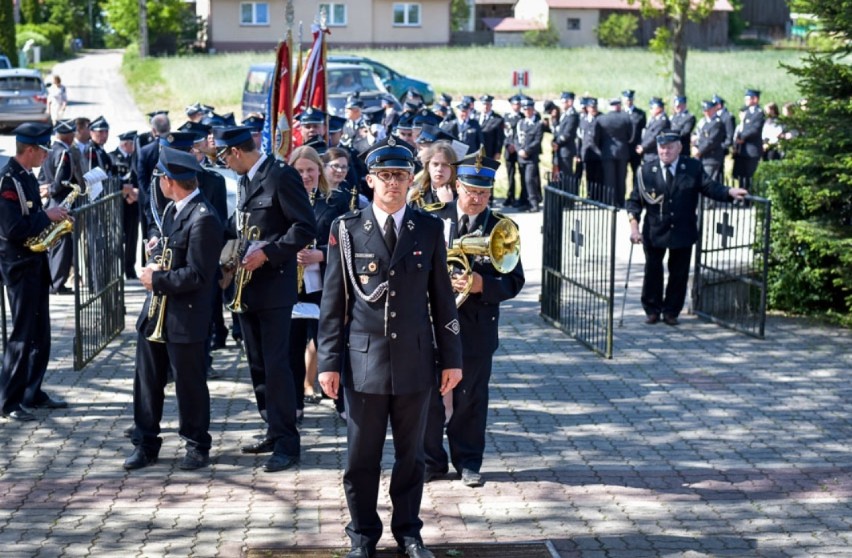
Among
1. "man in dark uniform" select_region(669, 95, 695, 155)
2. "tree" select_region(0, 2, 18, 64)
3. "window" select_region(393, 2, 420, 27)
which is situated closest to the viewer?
"man in dark uniform" select_region(669, 95, 695, 155)

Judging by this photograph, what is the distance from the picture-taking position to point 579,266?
1270cm

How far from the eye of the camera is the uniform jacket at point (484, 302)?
797 centimetres

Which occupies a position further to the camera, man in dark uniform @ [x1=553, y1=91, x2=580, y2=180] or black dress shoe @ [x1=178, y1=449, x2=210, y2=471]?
man in dark uniform @ [x1=553, y1=91, x2=580, y2=180]

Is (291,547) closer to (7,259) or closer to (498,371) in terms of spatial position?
(7,259)

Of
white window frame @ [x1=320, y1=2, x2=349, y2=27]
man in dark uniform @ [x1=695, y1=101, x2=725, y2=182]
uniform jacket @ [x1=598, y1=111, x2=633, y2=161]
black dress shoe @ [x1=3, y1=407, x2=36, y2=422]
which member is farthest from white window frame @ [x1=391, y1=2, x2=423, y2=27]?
black dress shoe @ [x1=3, y1=407, x2=36, y2=422]

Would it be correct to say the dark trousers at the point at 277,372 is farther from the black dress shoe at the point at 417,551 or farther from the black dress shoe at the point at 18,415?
the black dress shoe at the point at 18,415

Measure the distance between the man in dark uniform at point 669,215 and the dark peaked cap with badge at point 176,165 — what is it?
6.07m

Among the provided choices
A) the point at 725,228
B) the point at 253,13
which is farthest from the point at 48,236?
the point at 253,13

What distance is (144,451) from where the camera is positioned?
8461 mm

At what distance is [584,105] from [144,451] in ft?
54.8

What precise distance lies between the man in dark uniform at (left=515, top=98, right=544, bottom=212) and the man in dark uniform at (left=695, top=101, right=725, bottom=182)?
2886 millimetres

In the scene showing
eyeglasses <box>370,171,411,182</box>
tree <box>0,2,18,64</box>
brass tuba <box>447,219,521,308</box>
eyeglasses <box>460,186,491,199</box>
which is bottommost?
brass tuba <box>447,219,521,308</box>

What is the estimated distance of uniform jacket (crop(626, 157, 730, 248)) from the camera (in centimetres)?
1314

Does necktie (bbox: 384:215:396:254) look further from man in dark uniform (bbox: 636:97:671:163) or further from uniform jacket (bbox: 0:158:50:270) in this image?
man in dark uniform (bbox: 636:97:671:163)
